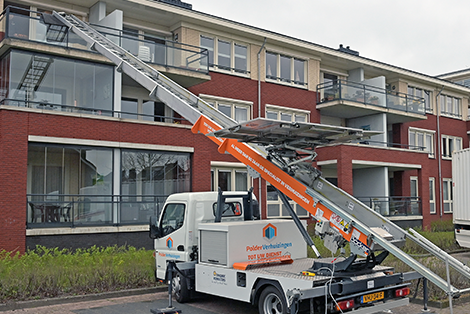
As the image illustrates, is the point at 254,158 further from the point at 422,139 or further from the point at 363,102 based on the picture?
the point at 422,139

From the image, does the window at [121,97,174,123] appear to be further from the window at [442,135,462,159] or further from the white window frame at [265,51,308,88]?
the window at [442,135,462,159]

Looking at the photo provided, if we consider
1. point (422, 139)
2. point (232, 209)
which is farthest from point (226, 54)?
point (422, 139)

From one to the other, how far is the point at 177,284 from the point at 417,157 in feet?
72.4

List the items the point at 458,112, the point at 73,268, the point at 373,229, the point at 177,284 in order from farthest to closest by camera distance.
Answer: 1. the point at 458,112
2. the point at 73,268
3. the point at 177,284
4. the point at 373,229

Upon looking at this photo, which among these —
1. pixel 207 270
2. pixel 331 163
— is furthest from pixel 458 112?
pixel 207 270

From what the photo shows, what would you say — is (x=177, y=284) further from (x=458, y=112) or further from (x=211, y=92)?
(x=458, y=112)

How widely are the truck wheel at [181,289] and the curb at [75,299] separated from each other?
1362mm

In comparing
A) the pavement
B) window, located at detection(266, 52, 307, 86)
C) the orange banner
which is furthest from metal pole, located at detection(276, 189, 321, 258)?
window, located at detection(266, 52, 307, 86)

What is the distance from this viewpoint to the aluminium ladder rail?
23.1 feet

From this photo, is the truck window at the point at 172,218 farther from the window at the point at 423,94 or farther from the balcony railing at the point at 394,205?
the window at the point at 423,94

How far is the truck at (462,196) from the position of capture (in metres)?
16.4

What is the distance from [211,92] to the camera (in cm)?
2216

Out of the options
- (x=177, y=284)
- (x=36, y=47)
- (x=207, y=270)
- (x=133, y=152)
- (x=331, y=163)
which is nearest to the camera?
(x=207, y=270)

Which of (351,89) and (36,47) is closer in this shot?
(36,47)
